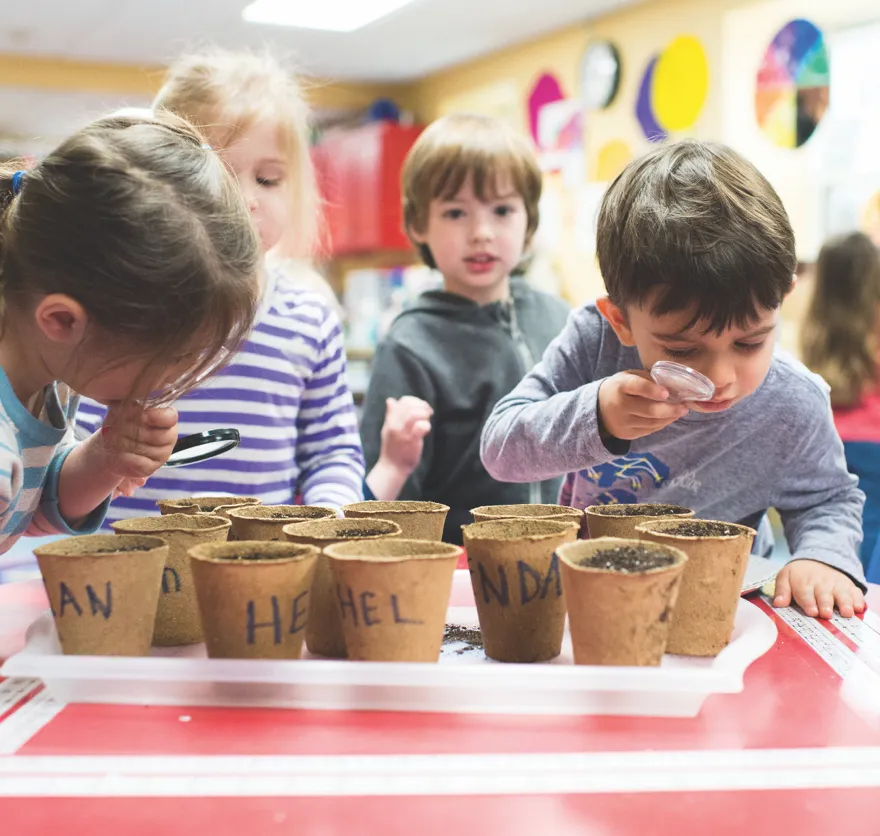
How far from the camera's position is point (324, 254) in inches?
72.8

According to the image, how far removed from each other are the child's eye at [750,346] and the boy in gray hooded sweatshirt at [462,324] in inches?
28.3

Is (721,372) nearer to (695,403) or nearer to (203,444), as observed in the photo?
(695,403)

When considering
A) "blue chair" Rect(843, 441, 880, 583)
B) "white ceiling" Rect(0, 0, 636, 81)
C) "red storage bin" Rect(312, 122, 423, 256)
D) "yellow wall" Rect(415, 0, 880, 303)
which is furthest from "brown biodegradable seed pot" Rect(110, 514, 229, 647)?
"red storage bin" Rect(312, 122, 423, 256)

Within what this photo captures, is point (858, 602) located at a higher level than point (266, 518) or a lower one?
lower

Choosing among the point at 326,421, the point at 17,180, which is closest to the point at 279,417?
the point at 326,421

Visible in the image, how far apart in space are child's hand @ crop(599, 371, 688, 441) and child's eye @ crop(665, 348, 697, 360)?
1.4 inches

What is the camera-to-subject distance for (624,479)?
49.7 inches

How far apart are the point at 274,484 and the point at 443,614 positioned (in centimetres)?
78

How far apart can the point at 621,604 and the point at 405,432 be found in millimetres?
863

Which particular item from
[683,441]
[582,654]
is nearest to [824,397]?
[683,441]

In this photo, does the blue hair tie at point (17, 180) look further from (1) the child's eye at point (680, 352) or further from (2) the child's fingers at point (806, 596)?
(2) the child's fingers at point (806, 596)

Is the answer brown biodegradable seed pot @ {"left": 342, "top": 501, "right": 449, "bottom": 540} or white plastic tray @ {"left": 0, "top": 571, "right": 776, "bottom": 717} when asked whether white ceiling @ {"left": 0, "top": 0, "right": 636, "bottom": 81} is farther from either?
white plastic tray @ {"left": 0, "top": 571, "right": 776, "bottom": 717}

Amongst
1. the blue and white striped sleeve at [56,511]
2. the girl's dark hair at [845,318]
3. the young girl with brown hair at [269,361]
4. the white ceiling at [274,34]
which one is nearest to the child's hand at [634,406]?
the young girl with brown hair at [269,361]

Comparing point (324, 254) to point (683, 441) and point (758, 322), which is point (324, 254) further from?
point (758, 322)
